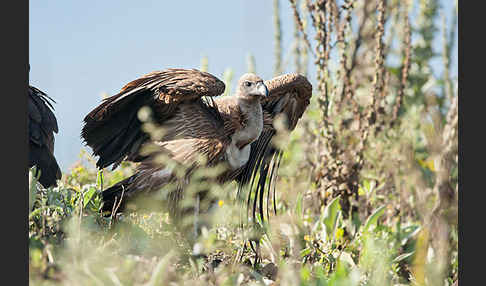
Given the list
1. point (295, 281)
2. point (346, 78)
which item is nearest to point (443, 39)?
point (346, 78)

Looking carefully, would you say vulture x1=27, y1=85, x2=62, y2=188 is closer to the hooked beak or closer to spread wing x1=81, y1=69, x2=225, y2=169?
spread wing x1=81, y1=69, x2=225, y2=169

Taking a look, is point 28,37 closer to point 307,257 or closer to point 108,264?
point 108,264

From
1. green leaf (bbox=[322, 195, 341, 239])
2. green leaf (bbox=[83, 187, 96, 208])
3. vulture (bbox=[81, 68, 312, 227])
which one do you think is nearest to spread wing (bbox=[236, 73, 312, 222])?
vulture (bbox=[81, 68, 312, 227])

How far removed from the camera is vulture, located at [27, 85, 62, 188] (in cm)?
398

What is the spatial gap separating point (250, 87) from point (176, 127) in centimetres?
66

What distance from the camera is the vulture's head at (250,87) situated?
174 inches

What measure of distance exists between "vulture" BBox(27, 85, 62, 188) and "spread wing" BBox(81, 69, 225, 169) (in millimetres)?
278

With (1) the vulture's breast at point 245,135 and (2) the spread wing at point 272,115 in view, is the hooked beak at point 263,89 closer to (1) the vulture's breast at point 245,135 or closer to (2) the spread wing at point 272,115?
(1) the vulture's breast at point 245,135

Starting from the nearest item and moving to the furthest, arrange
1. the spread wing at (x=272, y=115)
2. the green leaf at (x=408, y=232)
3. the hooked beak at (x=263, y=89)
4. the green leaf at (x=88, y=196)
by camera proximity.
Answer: the green leaf at (x=88, y=196) → the hooked beak at (x=263, y=89) → the spread wing at (x=272, y=115) → the green leaf at (x=408, y=232)

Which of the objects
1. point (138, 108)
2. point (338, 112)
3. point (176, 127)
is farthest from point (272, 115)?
point (338, 112)

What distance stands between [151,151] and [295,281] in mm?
2294

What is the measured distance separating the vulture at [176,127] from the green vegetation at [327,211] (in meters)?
0.22

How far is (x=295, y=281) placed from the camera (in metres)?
2.08

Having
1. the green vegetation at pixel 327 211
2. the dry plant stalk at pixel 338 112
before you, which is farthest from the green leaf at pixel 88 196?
the dry plant stalk at pixel 338 112
